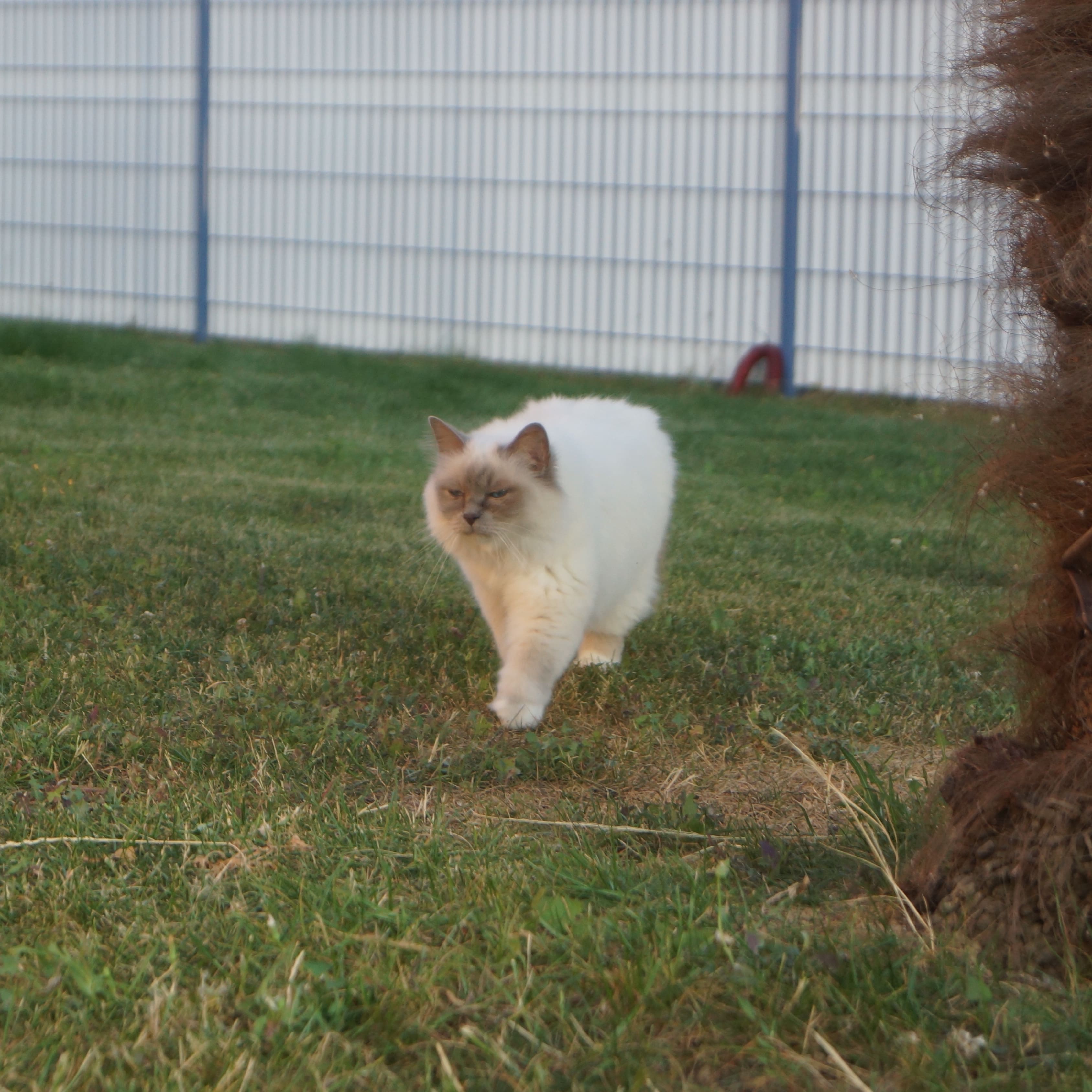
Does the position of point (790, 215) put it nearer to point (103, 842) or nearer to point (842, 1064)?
point (103, 842)

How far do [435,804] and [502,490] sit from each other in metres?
0.97

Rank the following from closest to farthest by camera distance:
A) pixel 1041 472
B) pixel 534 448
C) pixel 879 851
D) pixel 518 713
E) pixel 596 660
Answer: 1. pixel 1041 472
2. pixel 879 851
3. pixel 518 713
4. pixel 534 448
5. pixel 596 660

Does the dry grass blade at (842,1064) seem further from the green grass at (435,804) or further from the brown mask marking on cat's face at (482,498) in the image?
the brown mask marking on cat's face at (482,498)

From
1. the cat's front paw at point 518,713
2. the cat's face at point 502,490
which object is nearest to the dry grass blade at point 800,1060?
the cat's front paw at point 518,713

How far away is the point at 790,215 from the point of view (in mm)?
8953

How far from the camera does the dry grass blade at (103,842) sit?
2248 mm

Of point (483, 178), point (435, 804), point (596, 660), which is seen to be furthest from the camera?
point (483, 178)

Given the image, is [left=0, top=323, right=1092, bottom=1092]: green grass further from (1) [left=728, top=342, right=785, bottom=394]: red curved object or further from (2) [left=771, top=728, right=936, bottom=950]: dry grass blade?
(1) [left=728, top=342, right=785, bottom=394]: red curved object

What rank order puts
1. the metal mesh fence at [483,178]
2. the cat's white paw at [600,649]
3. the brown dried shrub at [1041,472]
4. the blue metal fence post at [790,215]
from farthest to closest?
the blue metal fence post at [790,215], the metal mesh fence at [483,178], the cat's white paw at [600,649], the brown dried shrub at [1041,472]

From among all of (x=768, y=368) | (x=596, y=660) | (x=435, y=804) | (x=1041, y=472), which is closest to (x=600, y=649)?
(x=596, y=660)

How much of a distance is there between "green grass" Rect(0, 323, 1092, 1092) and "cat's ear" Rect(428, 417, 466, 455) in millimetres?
Answer: 508

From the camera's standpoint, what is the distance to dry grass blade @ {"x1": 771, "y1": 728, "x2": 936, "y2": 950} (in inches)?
76.4

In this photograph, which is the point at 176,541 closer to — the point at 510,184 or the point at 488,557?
the point at 488,557

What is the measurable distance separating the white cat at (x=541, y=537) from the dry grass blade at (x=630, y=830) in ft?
2.07
